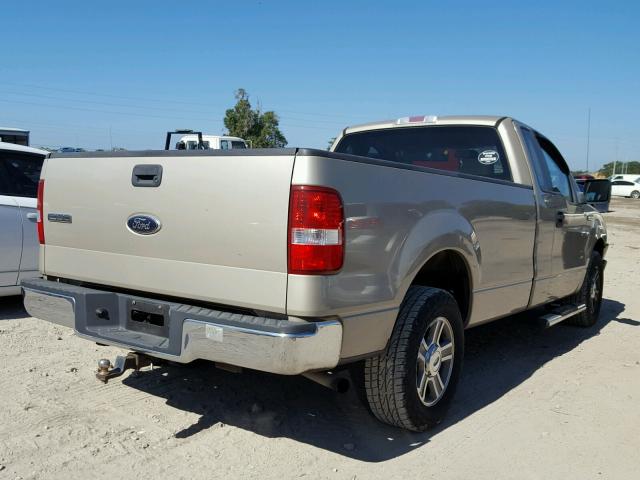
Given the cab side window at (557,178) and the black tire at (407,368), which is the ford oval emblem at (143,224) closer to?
the black tire at (407,368)

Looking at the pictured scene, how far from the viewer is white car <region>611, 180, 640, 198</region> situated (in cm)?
4247

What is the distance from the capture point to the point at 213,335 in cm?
281

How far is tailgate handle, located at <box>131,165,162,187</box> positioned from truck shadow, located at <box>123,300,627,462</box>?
1.33m

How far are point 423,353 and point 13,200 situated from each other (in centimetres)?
409

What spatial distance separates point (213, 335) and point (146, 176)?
904 mm

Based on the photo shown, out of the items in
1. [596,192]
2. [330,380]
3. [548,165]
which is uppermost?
[548,165]

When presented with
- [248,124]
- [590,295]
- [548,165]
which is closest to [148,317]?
[548,165]

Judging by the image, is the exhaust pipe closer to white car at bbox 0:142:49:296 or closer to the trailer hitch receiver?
the trailer hitch receiver

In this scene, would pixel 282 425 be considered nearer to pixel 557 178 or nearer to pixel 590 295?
pixel 557 178

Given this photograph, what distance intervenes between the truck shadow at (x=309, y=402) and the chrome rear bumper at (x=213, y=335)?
0.66 meters

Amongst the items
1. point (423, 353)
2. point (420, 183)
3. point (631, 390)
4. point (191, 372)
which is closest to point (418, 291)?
point (423, 353)

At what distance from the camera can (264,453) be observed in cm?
321

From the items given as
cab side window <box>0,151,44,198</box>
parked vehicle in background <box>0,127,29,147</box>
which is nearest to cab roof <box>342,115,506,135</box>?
cab side window <box>0,151,44,198</box>

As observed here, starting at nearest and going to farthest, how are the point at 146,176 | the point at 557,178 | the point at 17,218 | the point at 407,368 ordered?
1. the point at 146,176
2. the point at 407,368
3. the point at 557,178
4. the point at 17,218
